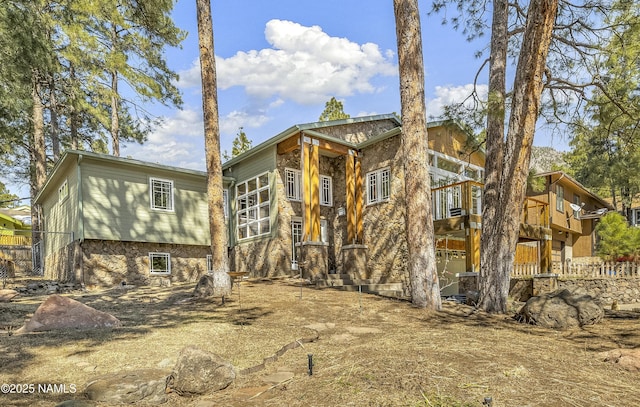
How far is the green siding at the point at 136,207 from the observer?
13.3 meters

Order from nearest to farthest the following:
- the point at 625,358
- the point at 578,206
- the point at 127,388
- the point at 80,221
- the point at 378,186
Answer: the point at 127,388, the point at 625,358, the point at 80,221, the point at 378,186, the point at 578,206

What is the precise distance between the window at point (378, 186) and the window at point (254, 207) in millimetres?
3726

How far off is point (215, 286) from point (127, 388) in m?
5.17

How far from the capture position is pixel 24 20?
1077 cm

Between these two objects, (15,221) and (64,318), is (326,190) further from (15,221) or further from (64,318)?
(15,221)

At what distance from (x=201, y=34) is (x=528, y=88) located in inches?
278

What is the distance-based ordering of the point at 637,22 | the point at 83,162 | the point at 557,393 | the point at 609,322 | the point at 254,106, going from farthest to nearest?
the point at 254,106, the point at 83,162, the point at 637,22, the point at 609,322, the point at 557,393

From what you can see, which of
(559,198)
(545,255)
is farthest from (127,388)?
(559,198)

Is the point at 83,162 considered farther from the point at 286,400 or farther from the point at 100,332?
the point at 286,400

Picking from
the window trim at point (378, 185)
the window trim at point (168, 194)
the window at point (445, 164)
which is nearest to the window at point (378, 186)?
the window trim at point (378, 185)

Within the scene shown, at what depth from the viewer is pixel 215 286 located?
28.5ft

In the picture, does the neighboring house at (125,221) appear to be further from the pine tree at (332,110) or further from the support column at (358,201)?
the pine tree at (332,110)

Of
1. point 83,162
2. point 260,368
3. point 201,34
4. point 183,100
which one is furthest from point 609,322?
point 183,100

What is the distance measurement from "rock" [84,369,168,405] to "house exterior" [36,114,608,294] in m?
8.62
